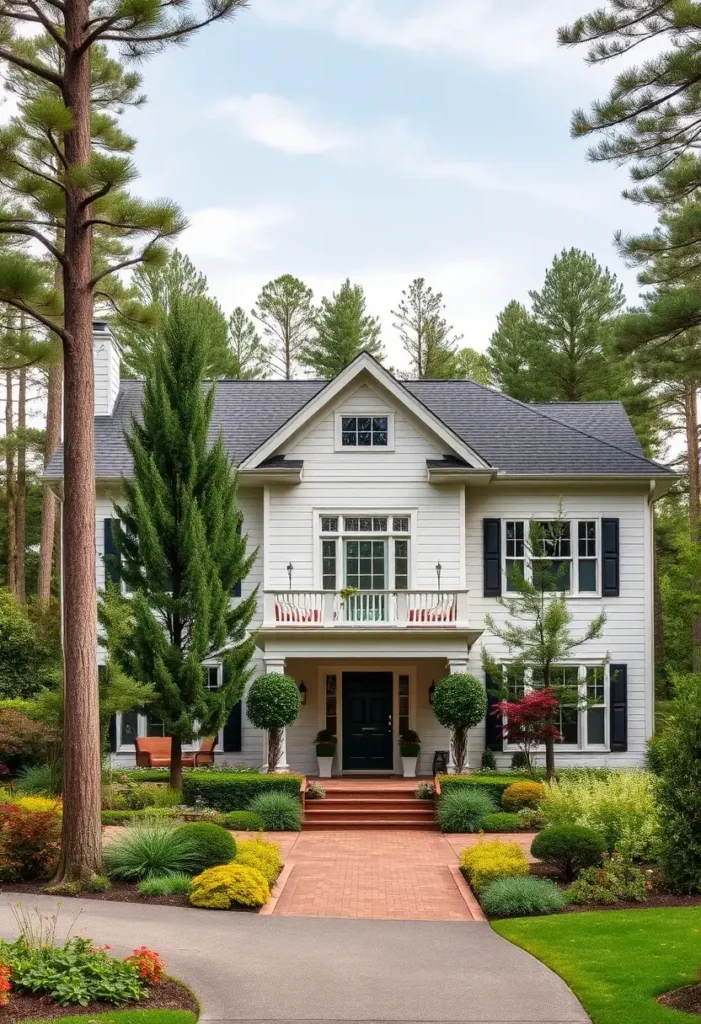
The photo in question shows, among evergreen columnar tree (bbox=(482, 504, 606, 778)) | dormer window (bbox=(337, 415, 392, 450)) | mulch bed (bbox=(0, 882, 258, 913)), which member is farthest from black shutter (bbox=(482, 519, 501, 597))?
mulch bed (bbox=(0, 882, 258, 913))

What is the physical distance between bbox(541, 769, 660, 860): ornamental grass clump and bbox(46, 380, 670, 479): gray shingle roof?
30.4 feet

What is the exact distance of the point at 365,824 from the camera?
67.1 ft

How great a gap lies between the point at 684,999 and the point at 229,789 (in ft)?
39.8

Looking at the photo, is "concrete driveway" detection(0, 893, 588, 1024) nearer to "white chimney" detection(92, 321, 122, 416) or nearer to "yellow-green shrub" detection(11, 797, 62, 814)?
"yellow-green shrub" detection(11, 797, 62, 814)

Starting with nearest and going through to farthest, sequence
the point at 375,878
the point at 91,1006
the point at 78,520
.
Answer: the point at 91,1006
the point at 78,520
the point at 375,878

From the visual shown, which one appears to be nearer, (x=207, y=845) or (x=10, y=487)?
(x=207, y=845)

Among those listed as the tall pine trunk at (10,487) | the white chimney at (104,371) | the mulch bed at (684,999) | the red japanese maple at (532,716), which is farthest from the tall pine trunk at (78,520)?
the tall pine trunk at (10,487)

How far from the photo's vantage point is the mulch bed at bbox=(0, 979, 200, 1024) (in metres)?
8.33

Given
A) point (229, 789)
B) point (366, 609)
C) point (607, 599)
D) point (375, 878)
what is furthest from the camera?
point (607, 599)

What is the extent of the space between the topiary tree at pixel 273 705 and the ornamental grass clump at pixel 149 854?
7.39 meters

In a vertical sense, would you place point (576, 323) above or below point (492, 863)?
above

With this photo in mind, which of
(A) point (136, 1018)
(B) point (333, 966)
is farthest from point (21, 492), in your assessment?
(A) point (136, 1018)

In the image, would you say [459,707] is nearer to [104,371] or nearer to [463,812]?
[463,812]

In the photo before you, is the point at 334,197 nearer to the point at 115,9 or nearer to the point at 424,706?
the point at 115,9
